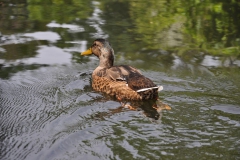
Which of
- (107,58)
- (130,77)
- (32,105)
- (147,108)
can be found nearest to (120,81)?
(130,77)

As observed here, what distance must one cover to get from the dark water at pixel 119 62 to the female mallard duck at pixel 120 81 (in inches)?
6.5

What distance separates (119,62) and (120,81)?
1663 mm

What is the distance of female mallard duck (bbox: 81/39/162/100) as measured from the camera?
6.76 m

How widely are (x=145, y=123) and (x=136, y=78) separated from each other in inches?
49.5

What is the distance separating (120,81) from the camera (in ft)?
23.5

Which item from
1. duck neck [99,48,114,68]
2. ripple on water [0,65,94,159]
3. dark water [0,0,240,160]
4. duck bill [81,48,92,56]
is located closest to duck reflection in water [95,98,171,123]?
dark water [0,0,240,160]

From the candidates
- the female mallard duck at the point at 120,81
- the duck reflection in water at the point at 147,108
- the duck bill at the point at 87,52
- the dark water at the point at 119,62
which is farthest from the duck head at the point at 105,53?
the duck reflection in water at the point at 147,108

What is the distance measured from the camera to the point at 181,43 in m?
10.0

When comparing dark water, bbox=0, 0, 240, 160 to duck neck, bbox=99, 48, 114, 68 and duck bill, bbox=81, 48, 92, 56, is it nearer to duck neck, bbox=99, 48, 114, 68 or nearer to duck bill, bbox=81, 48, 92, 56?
duck bill, bbox=81, 48, 92, 56

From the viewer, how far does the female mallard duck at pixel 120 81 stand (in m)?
6.76

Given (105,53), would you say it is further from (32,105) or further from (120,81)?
(32,105)

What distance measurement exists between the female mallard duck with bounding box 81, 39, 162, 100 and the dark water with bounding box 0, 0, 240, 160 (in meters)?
0.16

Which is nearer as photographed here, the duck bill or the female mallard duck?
the female mallard duck

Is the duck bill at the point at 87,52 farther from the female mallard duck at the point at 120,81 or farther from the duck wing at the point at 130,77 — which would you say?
the duck wing at the point at 130,77
